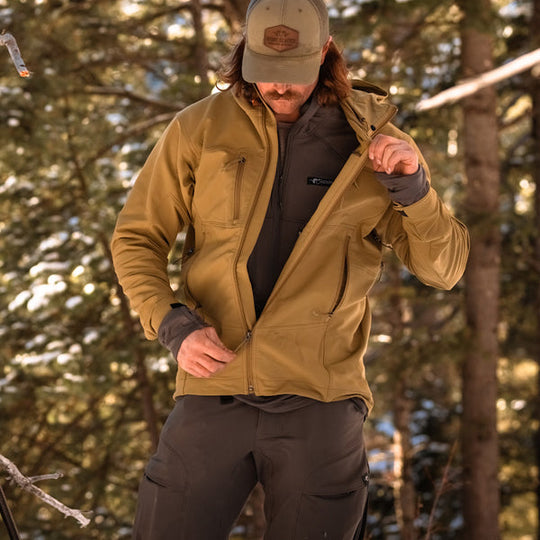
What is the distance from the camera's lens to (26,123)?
331 inches

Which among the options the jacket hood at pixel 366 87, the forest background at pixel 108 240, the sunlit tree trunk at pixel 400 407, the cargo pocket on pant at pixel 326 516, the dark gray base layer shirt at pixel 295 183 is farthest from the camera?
the sunlit tree trunk at pixel 400 407

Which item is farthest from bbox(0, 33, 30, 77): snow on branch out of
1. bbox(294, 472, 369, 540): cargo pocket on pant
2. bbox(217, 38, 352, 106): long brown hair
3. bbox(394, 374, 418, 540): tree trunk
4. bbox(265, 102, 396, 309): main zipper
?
bbox(394, 374, 418, 540): tree trunk

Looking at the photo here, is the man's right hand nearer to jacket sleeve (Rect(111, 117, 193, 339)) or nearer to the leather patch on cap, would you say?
jacket sleeve (Rect(111, 117, 193, 339))

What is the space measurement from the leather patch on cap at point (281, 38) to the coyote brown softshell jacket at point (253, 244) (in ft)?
0.68

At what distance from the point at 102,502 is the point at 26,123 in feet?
13.0

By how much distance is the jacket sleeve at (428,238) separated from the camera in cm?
268

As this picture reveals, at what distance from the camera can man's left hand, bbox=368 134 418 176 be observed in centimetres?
254

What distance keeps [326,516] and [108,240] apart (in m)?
6.24

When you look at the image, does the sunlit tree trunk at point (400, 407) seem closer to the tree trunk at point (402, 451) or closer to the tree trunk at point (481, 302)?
the tree trunk at point (402, 451)

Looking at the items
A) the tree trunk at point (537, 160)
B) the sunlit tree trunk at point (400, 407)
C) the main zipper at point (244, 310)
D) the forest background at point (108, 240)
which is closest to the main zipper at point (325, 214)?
the main zipper at point (244, 310)

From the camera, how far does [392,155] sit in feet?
8.32

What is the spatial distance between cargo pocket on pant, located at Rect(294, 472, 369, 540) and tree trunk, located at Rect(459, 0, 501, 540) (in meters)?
7.21

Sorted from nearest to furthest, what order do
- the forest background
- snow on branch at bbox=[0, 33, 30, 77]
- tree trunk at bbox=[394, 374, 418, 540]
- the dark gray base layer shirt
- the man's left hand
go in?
snow on branch at bbox=[0, 33, 30, 77] < the man's left hand < the dark gray base layer shirt < the forest background < tree trunk at bbox=[394, 374, 418, 540]

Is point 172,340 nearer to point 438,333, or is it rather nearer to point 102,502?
point 102,502
